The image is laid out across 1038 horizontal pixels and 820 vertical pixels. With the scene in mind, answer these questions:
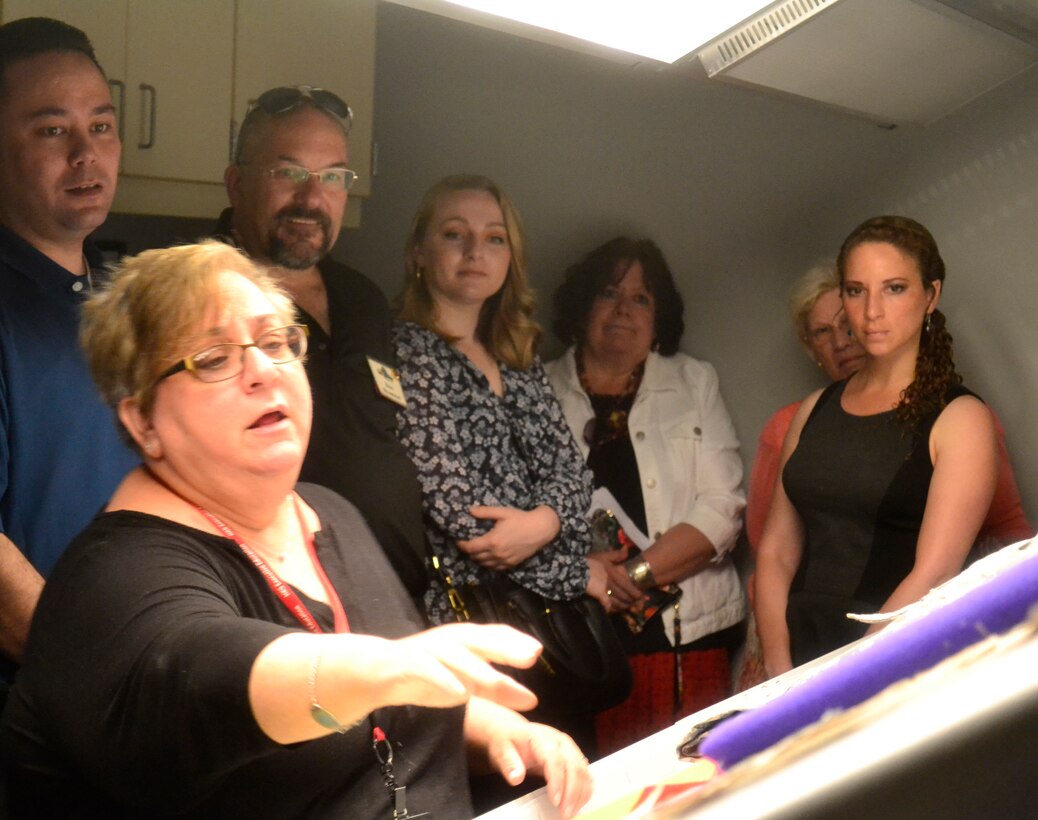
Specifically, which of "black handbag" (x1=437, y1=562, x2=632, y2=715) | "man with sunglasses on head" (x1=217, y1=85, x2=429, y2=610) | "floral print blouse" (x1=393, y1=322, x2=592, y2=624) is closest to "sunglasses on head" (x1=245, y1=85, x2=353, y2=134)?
"man with sunglasses on head" (x1=217, y1=85, x2=429, y2=610)

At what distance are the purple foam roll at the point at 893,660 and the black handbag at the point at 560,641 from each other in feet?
4.22

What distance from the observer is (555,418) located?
1.95 metres

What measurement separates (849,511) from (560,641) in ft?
1.90

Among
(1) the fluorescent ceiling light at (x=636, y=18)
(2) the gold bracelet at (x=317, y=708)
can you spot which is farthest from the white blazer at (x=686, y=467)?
(2) the gold bracelet at (x=317, y=708)

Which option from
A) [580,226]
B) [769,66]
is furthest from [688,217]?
[769,66]

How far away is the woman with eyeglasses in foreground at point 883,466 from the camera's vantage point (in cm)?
176

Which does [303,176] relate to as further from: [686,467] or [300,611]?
[686,467]

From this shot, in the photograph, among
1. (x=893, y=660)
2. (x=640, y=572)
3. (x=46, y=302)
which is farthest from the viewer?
(x=640, y=572)

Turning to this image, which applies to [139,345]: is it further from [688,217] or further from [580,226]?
[688,217]

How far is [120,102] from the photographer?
160cm

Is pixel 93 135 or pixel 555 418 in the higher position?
pixel 93 135

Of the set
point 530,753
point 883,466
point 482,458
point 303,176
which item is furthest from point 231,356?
point 883,466

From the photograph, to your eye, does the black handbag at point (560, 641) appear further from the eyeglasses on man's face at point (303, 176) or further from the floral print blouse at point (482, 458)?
the eyeglasses on man's face at point (303, 176)

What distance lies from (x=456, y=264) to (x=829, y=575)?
90cm
